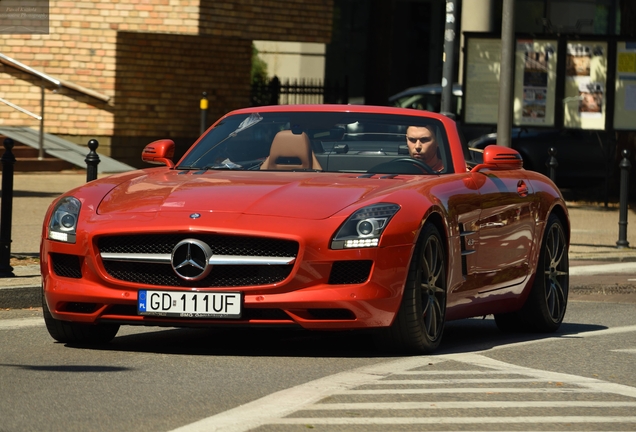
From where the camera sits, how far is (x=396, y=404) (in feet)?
21.1


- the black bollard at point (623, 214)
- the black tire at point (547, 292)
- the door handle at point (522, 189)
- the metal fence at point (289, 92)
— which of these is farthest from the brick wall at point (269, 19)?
the door handle at point (522, 189)

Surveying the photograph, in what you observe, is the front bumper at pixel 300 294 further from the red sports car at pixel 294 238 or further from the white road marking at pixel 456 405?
the white road marking at pixel 456 405

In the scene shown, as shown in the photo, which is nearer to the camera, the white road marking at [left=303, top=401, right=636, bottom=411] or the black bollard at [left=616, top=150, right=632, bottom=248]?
the white road marking at [left=303, top=401, right=636, bottom=411]

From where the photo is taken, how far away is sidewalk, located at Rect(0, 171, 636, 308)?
34.7ft

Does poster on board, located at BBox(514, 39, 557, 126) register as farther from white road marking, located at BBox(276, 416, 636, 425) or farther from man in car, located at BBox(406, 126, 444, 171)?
white road marking, located at BBox(276, 416, 636, 425)

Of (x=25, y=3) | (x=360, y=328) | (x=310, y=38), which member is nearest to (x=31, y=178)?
(x=25, y=3)

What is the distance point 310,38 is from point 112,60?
12.3ft

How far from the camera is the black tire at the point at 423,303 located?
7762mm

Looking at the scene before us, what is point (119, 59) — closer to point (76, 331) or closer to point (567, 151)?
point (567, 151)

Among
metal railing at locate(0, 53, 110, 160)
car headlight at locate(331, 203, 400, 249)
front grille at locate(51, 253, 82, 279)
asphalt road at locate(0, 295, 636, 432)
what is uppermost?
metal railing at locate(0, 53, 110, 160)

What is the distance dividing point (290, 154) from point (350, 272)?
145 cm

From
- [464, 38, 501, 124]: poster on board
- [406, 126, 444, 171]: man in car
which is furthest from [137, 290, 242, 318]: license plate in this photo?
[464, 38, 501, 124]: poster on board

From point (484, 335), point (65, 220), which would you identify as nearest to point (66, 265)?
point (65, 220)

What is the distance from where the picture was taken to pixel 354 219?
7570mm
